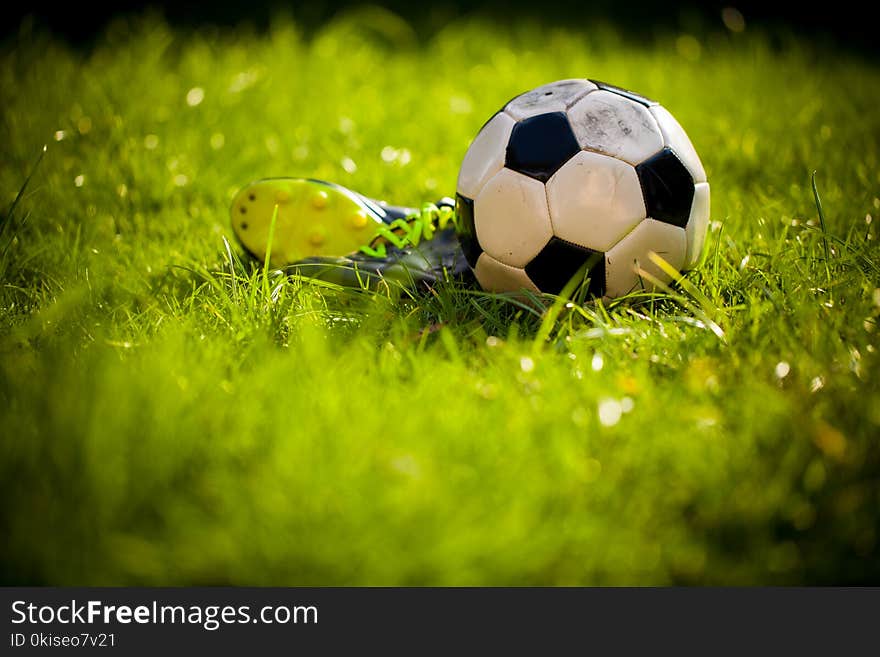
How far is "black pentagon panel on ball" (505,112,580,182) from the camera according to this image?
1.88m

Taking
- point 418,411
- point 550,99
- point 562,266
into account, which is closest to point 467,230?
point 562,266

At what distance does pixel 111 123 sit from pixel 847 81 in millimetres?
4024

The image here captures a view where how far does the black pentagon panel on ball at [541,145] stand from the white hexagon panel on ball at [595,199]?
27 millimetres

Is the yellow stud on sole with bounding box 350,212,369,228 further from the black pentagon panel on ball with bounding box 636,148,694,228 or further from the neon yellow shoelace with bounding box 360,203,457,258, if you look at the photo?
the black pentagon panel on ball with bounding box 636,148,694,228

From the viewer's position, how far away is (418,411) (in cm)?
146

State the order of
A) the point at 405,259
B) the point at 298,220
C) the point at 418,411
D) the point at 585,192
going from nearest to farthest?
the point at 418,411 < the point at 585,192 < the point at 405,259 < the point at 298,220

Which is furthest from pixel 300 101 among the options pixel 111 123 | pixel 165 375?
pixel 165 375

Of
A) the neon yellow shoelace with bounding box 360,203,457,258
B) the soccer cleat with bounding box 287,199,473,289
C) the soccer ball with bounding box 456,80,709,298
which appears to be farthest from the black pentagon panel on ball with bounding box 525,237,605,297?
the neon yellow shoelace with bounding box 360,203,457,258

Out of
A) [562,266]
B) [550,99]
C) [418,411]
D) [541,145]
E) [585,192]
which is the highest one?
[550,99]

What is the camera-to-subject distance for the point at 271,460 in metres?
1.32

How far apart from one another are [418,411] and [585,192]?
2.41 ft

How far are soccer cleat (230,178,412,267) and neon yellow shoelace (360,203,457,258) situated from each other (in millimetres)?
48

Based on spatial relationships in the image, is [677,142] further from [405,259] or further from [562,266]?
[405,259]

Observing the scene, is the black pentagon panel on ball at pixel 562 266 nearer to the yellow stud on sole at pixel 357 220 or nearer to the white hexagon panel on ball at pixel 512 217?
the white hexagon panel on ball at pixel 512 217
